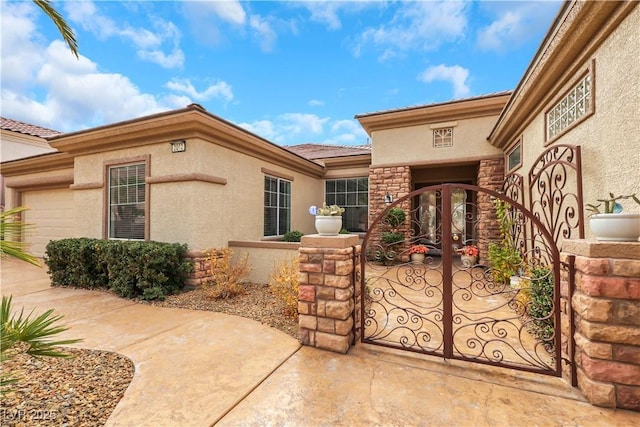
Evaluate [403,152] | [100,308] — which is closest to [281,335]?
[100,308]

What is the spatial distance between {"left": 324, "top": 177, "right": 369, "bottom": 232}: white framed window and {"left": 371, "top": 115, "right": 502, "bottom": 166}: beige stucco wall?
1609 millimetres

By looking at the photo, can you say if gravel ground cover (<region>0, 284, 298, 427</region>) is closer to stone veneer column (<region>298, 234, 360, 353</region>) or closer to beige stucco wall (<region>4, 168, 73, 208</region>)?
stone veneer column (<region>298, 234, 360, 353</region>)

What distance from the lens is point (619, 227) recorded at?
7.09ft

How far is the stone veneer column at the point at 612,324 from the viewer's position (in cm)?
212

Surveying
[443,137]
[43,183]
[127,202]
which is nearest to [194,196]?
[127,202]

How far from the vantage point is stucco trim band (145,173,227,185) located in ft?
18.5

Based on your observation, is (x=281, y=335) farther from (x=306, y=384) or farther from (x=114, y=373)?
(x=114, y=373)

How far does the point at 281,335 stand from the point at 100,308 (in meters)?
3.49

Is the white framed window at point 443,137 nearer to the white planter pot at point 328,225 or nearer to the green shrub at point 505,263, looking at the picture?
the green shrub at point 505,263

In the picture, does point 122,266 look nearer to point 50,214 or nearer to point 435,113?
point 50,214

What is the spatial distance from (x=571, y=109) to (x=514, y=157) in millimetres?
2846

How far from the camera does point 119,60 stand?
8.29 meters

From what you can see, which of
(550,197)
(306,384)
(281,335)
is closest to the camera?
(306,384)

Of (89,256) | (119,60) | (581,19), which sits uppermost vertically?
(119,60)
